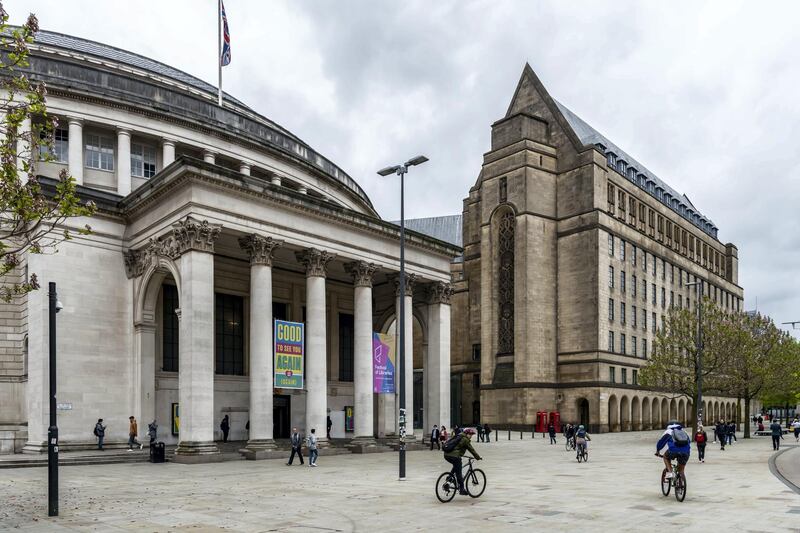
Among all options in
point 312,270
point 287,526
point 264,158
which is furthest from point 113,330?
point 287,526

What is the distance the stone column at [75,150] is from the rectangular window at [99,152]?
1.04 metres

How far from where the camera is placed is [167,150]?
41.9m

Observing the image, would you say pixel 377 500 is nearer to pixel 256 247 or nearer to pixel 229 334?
pixel 256 247

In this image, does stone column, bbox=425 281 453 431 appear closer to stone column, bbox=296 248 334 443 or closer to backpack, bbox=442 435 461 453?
stone column, bbox=296 248 334 443

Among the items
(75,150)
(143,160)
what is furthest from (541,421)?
(75,150)

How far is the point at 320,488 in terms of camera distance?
20406 millimetres

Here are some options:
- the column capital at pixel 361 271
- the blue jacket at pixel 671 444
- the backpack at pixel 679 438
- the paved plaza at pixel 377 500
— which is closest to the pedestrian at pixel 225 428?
the column capital at pixel 361 271

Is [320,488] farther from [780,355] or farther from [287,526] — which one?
[780,355]

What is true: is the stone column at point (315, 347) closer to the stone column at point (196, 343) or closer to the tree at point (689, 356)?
the stone column at point (196, 343)

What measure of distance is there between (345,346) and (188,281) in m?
19.4

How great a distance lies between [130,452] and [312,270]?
12.2 m

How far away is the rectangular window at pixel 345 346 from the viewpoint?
1896 inches

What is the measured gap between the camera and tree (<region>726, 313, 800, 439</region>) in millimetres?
53656

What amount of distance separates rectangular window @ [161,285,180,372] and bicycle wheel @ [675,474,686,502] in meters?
28.0
